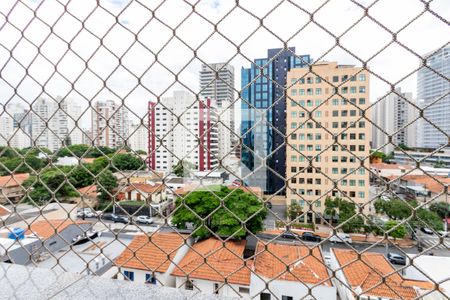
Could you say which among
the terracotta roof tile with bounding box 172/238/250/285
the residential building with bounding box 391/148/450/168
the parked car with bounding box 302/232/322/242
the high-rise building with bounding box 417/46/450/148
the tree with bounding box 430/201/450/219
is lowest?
the terracotta roof tile with bounding box 172/238/250/285

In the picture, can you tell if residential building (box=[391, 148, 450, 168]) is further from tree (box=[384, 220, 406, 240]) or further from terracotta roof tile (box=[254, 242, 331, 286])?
terracotta roof tile (box=[254, 242, 331, 286])

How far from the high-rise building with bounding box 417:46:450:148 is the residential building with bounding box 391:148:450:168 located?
0.01 metres

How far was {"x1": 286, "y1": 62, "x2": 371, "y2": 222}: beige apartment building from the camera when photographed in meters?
0.46

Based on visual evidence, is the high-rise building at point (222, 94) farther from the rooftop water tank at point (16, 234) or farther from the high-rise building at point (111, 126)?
the rooftop water tank at point (16, 234)

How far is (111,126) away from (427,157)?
62 centimetres

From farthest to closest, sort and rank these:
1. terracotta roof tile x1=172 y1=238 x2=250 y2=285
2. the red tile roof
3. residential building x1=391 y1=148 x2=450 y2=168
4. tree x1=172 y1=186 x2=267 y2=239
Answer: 1. tree x1=172 y1=186 x2=267 y2=239
2. the red tile roof
3. terracotta roof tile x1=172 y1=238 x2=250 y2=285
4. residential building x1=391 y1=148 x2=450 y2=168

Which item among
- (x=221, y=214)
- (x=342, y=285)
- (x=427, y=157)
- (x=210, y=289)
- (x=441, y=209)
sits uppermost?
(x=427, y=157)

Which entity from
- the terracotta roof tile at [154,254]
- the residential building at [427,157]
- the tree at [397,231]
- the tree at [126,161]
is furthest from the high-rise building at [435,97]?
the tree at [126,161]

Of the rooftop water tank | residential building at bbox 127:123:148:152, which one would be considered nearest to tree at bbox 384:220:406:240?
residential building at bbox 127:123:148:152

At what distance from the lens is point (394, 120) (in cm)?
57

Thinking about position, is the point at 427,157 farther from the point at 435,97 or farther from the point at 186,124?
the point at 186,124

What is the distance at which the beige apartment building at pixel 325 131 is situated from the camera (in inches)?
18.3

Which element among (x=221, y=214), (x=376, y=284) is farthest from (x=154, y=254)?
(x=376, y=284)

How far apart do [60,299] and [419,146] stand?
70cm
